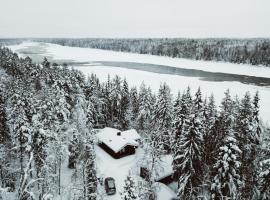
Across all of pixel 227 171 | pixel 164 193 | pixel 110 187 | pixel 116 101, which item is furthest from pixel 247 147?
pixel 116 101

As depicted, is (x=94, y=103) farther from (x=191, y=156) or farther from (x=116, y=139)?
(x=191, y=156)

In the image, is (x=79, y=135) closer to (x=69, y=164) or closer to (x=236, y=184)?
(x=69, y=164)

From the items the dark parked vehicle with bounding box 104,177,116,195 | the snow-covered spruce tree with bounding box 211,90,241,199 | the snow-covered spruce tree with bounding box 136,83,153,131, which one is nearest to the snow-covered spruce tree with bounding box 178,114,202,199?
the snow-covered spruce tree with bounding box 211,90,241,199

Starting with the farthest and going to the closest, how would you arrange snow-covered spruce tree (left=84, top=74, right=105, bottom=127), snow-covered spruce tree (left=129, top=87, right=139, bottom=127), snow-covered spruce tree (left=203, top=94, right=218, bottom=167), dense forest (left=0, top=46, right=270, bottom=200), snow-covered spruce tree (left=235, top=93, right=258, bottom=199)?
snow-covered spruce tree (left=129, top=87, right=139, bottom=127) < snow-covered spruce tree (left=84, top=74, right=105, bottom=127) < snow-covered spruce tree (left=203, top=94, right=218, bottom=167) < snow-covered spruce tree (left=235, top=93, right=258, bottom=199) < dense forest (left=0, top=46, right=270, bottom=200)

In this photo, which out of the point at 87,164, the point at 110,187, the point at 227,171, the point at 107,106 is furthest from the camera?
the point at 107,106

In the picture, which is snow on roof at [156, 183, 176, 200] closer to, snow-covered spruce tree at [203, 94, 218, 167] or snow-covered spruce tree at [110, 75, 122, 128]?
snow-covered spruce tree at [203, 94, 218, 167]

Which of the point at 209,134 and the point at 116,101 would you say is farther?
the point at 116,101

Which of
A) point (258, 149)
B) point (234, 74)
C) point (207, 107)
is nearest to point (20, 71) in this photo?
point (207, 107)
